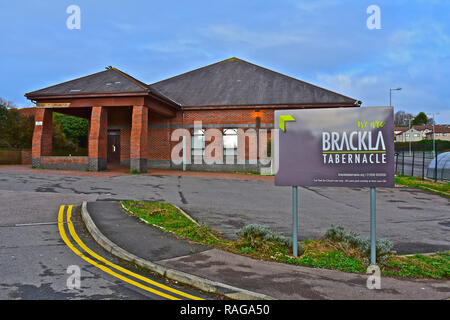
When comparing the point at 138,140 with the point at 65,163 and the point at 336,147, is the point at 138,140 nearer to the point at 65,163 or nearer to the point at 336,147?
the point at 65,163

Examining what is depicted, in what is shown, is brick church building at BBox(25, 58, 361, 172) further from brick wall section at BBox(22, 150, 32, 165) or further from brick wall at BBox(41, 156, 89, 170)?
brick wall section at BBox(22, 150, 32, 165)

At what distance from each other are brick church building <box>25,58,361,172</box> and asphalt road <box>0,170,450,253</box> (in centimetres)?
502

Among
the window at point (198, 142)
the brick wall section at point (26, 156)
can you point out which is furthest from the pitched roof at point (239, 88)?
the brick wall section at point (26, 156)

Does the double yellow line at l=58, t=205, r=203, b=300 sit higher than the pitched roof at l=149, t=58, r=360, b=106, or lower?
lower

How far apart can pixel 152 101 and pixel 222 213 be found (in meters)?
13.8

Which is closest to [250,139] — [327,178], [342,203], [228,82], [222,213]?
[228,82]

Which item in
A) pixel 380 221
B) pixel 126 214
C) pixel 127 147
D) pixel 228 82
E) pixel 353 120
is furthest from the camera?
pixel 228 82

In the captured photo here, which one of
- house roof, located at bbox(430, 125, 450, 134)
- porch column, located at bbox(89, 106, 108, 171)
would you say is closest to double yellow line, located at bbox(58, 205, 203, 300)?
porch column, located at bbox(89, 106, 108, 171)

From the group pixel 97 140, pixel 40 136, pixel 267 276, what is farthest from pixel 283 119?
pixel 40 136

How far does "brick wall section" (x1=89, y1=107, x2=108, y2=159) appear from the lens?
21.1 meters

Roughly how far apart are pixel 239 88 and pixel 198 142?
5984 millimetres

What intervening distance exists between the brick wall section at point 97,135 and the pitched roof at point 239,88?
278 inches

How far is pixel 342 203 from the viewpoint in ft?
45.7
